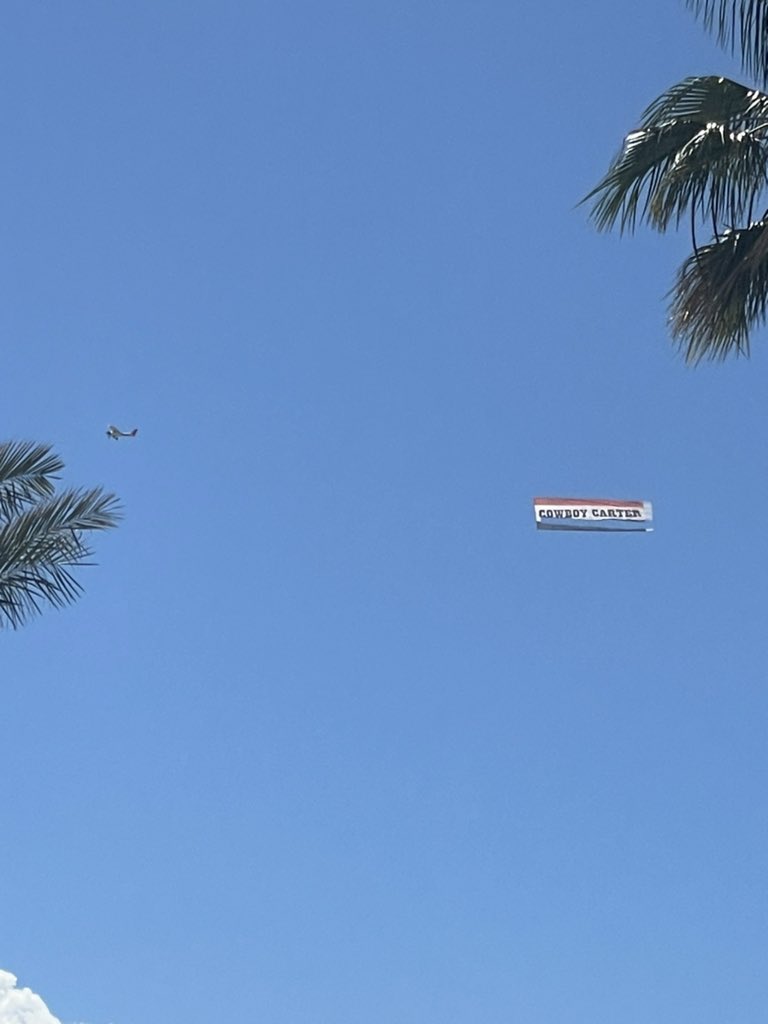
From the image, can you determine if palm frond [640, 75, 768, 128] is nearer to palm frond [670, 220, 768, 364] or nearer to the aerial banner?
palm frond [670, 220, 768, 364]

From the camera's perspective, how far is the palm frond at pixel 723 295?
1125cm

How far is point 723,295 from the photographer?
11227 millimetres

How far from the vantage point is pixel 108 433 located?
2794 centimetres

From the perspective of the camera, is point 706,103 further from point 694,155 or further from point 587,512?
point 587,512

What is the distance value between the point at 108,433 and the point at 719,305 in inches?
711

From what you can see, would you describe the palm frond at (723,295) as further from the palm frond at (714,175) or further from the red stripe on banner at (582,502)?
the red stripe on banner at (582,502)

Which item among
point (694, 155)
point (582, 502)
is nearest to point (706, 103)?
point (694, 155)

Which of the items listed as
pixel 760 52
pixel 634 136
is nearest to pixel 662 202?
pixel 634 136

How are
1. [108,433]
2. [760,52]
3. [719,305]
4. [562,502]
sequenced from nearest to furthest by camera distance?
[760,52], [719,305], [562,502], [108,433]

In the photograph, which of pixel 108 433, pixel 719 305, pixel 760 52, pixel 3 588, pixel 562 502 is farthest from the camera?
pixel 108 433

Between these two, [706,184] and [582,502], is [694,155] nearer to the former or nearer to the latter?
[706,184]

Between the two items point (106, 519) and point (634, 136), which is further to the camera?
point (106, 519)

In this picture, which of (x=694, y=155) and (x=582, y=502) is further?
(x=582, y=502)

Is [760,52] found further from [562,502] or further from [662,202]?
[562,502]
